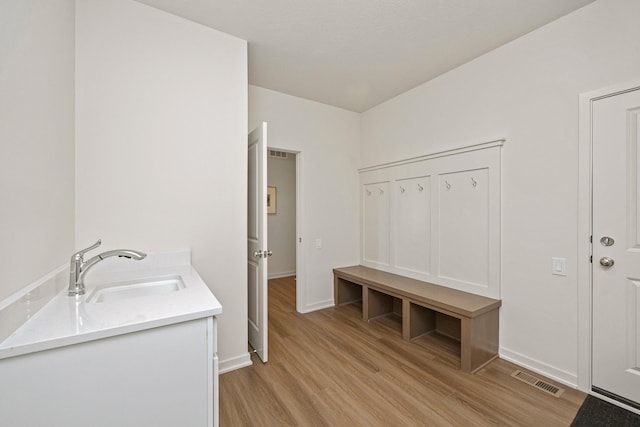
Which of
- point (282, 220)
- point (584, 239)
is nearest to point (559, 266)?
point (584, 239)

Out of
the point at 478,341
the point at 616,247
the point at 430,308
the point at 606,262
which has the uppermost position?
the point at 616,247

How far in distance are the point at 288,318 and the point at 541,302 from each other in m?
2.44

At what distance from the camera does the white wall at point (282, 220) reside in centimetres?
555

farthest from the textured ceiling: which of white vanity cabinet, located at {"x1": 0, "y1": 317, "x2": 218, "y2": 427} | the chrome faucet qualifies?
white vanity cabinet, located at {"x1": 0, "y1": 317, "x2": 218, "y2": 427}

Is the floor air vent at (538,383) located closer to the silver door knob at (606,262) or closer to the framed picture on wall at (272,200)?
the silver door knob at (606,262)

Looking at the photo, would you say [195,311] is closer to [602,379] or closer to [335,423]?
[335,423]

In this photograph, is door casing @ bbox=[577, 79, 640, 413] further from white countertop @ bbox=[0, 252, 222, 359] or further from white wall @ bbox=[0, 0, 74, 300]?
white wall @ bbox=[0, 0, 74, 300]

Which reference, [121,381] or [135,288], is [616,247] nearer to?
[121,381]

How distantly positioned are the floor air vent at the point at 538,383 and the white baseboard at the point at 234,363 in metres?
2.09

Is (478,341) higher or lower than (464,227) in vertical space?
lower

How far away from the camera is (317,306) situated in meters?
3.56

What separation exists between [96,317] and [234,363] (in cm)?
145

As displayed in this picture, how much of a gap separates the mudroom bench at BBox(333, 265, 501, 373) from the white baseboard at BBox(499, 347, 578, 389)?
0.09 meters

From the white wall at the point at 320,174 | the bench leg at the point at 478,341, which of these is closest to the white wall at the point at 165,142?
the white wall at the point at 320,174
